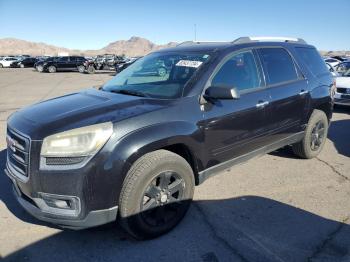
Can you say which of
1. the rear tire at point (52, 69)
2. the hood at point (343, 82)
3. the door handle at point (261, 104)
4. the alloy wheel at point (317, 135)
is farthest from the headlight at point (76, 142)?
the rear tire at point (52, 69)

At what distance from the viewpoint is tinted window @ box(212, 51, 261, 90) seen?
166 inches

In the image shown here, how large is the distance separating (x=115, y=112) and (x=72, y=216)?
39.6 inches

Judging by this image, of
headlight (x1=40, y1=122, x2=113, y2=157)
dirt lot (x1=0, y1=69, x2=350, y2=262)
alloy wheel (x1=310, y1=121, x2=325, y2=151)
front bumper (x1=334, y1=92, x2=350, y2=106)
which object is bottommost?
dirt lot (x1=0, y1=69, x2=350, y2=262)

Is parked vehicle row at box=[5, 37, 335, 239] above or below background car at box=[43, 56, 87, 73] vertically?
below

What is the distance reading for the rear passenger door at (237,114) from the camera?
4.00 m

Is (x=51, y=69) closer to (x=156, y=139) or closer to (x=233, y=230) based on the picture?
(x=156, y=139)

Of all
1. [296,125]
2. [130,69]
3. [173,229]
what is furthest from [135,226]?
[296,125]

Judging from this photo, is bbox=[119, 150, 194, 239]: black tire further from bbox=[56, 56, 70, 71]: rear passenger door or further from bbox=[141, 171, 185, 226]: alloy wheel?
bbox=[56, 56, 70, 71]: rear passenger door

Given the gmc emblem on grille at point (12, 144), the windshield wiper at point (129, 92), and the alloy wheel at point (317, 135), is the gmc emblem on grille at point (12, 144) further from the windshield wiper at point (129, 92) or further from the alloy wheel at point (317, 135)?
the alloy wheel at point (317, 135)

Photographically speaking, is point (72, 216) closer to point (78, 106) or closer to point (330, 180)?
point (78, 106)

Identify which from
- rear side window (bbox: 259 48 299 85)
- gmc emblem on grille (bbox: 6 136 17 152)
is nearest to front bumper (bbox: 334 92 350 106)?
rear side window (bbox: 259 48 299 85)

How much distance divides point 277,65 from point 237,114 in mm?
1323

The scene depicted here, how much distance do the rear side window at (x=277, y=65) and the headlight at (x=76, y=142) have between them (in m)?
2.58

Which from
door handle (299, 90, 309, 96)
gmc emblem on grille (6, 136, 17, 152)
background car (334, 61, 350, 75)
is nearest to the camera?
gmc emblem on grille (6, 136, 17, 152)
